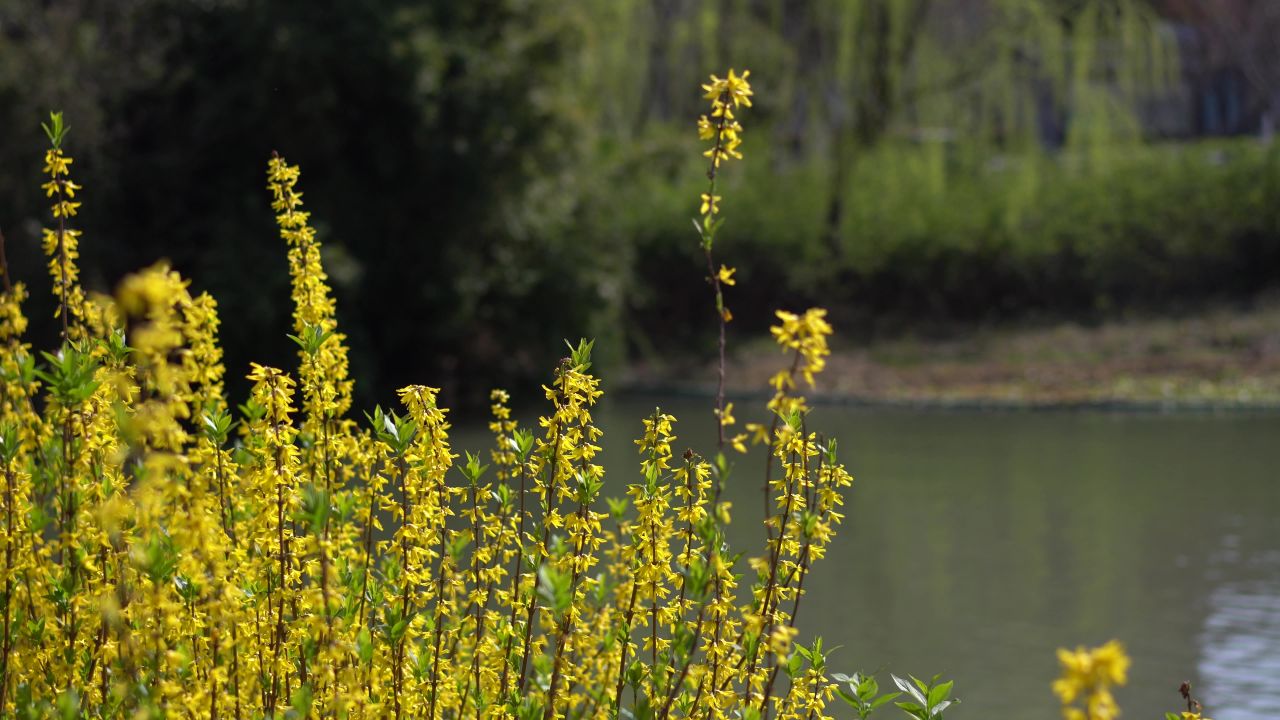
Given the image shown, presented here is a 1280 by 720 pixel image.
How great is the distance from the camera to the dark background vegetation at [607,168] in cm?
1386

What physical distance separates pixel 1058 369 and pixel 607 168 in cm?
539

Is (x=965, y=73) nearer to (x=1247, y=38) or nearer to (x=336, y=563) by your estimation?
(x=1247, y=38)

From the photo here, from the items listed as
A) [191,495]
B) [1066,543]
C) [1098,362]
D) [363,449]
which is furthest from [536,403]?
[191,495]

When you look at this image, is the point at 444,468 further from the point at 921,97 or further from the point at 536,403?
the point at 921,97

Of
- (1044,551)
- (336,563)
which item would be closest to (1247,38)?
(1044,551)

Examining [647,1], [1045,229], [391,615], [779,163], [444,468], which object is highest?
[647,1]

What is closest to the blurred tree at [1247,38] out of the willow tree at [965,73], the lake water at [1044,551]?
the willow tree at [965,73]

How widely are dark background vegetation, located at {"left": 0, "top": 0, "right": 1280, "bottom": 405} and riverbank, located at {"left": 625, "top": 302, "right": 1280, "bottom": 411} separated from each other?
76cm

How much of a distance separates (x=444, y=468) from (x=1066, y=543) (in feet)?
22.5

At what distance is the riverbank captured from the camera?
15.0 m

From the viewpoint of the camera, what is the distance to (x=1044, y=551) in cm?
903

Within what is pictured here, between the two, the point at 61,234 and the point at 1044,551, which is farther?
the point at 1044,551

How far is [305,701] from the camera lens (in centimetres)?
249

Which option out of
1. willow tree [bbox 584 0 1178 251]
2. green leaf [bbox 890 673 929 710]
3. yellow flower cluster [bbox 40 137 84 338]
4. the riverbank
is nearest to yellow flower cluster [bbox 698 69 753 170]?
green leaf [bbox 890 673 929 710]
